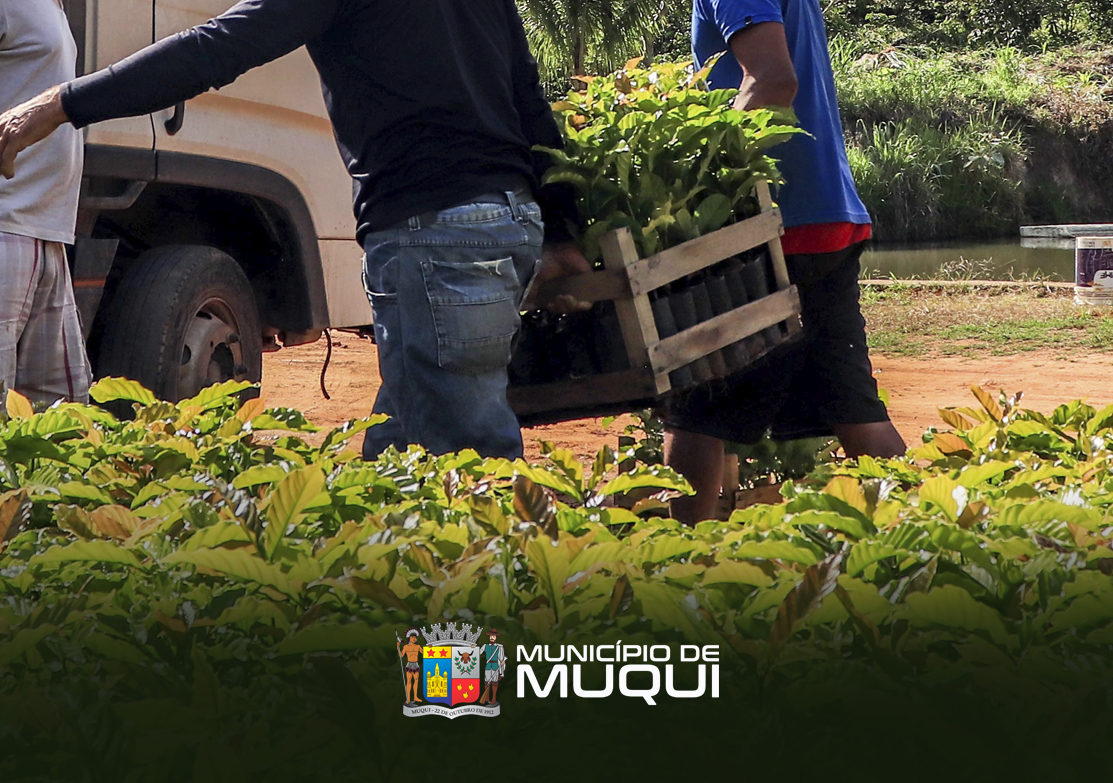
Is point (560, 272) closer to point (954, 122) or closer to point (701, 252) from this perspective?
point (701, 252)

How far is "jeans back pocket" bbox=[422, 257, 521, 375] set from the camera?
8.64 ft

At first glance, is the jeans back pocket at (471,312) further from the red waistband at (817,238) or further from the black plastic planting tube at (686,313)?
the red waistband at (817,238)

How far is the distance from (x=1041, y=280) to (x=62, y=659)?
1302 centimetres

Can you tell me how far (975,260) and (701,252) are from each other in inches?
700

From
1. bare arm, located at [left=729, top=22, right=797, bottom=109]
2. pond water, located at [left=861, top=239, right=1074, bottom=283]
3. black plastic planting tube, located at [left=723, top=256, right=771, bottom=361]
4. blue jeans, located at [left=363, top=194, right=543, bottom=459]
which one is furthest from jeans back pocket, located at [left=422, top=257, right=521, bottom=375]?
pond water, located at [left=861, top=239, right=1074, bottom=283]

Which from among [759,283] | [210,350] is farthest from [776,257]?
[210,350]

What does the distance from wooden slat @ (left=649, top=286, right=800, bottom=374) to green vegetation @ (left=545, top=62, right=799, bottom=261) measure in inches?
8.6

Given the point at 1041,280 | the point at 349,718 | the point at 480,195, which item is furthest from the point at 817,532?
the point at 1041,280

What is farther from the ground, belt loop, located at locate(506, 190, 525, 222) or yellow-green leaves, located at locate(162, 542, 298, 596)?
belt loop, located at locate(506, 190, 525, 222)

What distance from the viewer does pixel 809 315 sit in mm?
3553

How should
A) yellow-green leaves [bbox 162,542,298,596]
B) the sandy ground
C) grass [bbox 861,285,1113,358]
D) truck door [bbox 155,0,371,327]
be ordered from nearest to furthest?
yellow-green leaves [bbox 162,542,298,596] → truck door [bbox 155,0,371,327] → the sandy ground → grass [bbox 861,285,1113,358]

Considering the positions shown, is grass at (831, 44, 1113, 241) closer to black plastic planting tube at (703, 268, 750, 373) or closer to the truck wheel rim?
the truck wheel rim

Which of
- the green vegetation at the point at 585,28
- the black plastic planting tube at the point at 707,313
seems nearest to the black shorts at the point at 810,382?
the black plastic planting tube at the point at 707,313

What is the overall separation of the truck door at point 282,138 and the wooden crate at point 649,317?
5.54 feet
